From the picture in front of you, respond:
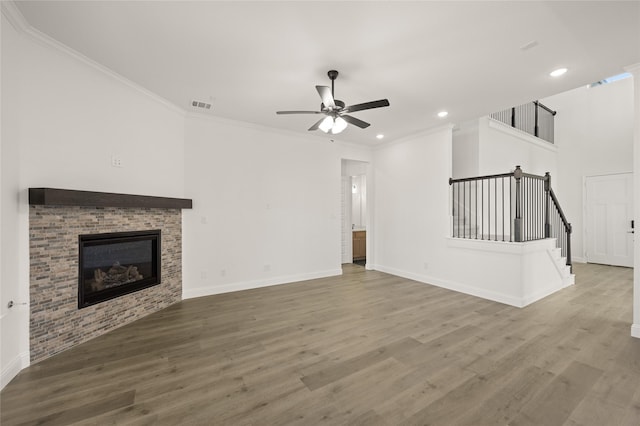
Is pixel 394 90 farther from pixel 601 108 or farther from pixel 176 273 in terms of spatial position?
pixel 601 108

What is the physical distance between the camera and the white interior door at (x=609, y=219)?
652 cm

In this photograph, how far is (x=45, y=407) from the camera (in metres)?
1.92

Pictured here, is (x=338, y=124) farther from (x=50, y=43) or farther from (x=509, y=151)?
(x=509, y=151)

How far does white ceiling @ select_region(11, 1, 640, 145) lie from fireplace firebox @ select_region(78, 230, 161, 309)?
1.98 m

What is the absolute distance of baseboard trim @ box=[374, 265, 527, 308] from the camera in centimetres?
400


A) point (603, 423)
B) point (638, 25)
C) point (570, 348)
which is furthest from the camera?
point (570, 348)

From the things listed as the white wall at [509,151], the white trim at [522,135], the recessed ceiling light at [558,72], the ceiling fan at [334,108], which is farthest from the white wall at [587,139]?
the ceiling fan at [334,108]

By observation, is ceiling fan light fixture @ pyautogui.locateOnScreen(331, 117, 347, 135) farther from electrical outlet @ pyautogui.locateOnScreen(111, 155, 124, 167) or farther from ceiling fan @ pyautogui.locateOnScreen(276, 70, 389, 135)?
electrical outlet @ pyautogui.locateOnScreen(111, 155, 124, 167)

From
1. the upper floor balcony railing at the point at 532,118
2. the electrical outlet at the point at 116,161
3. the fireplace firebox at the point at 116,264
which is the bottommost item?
the fireplace firebox at the point at 116,264

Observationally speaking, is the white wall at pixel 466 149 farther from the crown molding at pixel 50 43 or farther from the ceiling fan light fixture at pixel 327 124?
the crown molding at pixel 50 43

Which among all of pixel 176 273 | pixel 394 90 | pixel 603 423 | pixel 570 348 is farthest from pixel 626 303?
pixel 176 273

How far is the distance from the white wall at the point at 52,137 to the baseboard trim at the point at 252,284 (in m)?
1.75

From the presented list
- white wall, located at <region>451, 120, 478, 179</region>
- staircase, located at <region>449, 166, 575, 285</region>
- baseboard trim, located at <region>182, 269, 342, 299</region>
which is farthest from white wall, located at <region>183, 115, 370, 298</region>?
staircase, located at <region>449, 166, 575, 285</region>

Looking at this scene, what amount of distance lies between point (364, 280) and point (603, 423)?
387 centimetres
